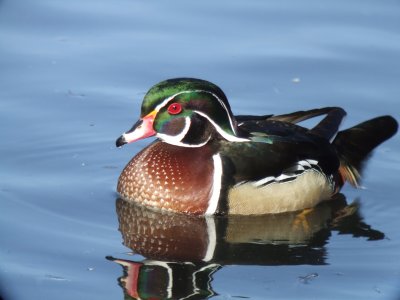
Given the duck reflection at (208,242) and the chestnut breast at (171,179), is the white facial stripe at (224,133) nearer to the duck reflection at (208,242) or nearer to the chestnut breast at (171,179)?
the chestnut breast at (171,179)

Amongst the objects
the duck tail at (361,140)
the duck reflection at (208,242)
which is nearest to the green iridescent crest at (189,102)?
the duck reflection at (208,242)

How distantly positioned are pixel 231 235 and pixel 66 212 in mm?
1315

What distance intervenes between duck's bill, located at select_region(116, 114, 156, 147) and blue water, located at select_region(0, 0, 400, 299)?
61 centimetres

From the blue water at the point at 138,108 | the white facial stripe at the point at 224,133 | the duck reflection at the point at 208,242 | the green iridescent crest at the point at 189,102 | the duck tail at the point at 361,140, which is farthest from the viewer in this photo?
the duck tail at the point at 361,140

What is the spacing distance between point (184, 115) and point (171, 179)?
1.72 ft

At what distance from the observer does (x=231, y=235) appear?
948 centimetres

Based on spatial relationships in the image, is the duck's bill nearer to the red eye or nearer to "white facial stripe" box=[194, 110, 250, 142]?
the red eye

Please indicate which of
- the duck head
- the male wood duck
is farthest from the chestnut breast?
the duck head

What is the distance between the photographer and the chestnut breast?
9.79 m

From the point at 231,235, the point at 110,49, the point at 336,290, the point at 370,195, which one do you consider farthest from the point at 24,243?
the point at 110,49

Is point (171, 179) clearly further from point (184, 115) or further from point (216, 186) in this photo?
point (184, 115)

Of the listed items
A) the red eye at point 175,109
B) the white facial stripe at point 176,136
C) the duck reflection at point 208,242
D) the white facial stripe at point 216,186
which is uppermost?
the red eye at point 175,109

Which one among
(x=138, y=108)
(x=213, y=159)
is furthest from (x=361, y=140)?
(x=138, y=108)

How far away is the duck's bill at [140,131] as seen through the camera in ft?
31.9
